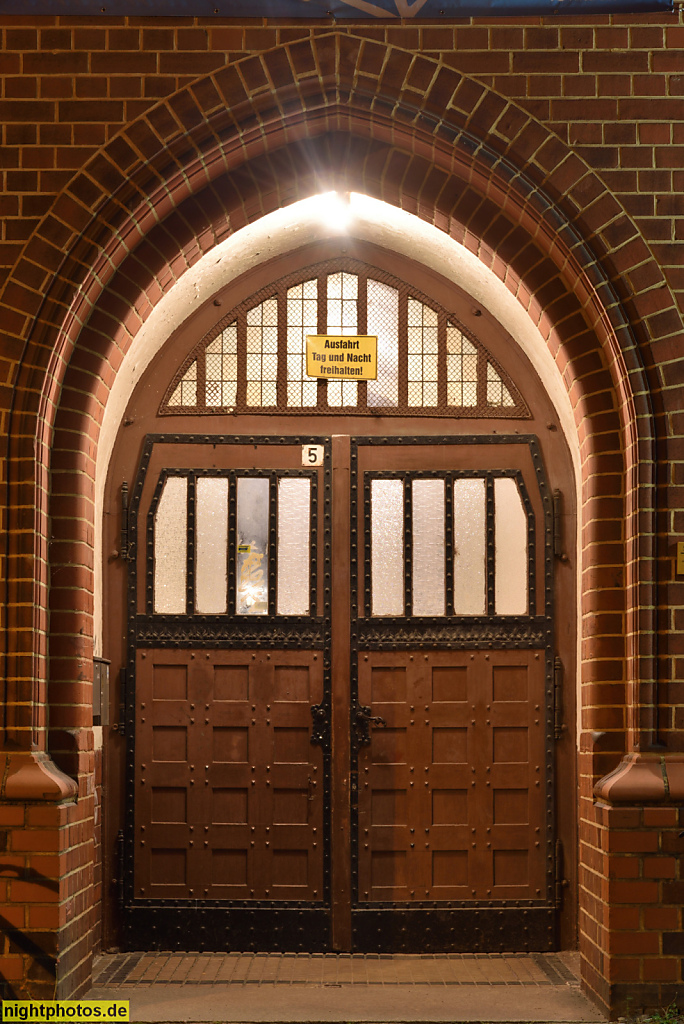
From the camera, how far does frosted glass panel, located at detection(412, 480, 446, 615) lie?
18.5ft

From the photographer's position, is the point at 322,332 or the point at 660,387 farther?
the point at 322,332

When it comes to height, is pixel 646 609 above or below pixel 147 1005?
above

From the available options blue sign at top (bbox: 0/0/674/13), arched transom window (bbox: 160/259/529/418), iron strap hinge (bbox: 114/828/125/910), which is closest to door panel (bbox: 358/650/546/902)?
iron strap hinge (bbox: 114/828/125/910)

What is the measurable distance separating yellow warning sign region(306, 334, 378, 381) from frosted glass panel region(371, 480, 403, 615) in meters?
0.63

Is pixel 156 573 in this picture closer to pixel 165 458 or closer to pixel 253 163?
pixel 165 458

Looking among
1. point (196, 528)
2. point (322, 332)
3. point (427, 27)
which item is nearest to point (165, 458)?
point (196, 528)

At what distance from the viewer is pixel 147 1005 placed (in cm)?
459

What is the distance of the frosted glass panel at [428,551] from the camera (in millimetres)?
5645

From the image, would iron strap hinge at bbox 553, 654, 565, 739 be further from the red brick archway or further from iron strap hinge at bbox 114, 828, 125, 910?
iron strap hinge at bbox 114, 828, 125, 910

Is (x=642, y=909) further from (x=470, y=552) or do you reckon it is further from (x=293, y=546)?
(x=293, y=546)

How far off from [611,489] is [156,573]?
8.02 feet

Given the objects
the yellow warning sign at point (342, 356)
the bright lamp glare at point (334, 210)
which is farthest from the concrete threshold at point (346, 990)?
the bright lamp glare at point (334, 210)

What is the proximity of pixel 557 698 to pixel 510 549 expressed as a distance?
2.72ft

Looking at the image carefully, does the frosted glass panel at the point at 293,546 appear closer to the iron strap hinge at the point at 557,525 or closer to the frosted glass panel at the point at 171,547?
the frosted glass panel at the point at 171,547
